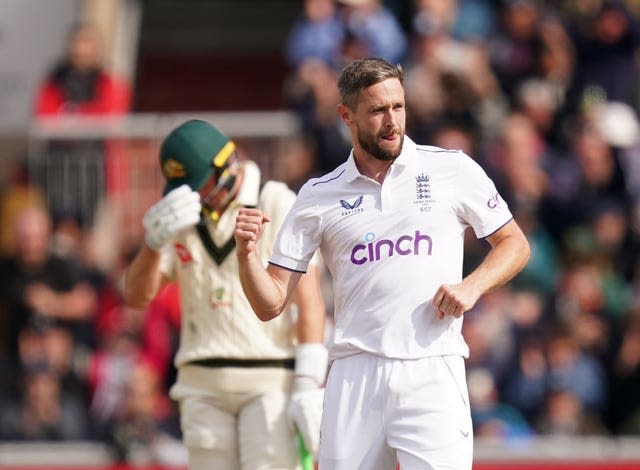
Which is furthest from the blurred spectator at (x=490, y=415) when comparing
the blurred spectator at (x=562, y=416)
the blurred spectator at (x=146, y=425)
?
the blurred spectator at (x=146, y=425)

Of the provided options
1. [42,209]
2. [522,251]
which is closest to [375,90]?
[522,251]

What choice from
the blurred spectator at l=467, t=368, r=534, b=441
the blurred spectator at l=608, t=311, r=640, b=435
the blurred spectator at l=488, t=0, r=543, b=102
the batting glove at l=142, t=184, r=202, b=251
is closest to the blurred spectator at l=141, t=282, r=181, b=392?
the blurred spectator at l=467, t=368, r=534, b=441

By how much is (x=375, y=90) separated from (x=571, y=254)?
6.98m

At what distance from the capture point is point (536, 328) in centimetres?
1307

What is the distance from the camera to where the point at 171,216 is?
821 cm

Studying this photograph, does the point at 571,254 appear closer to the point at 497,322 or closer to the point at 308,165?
the point at 497,322

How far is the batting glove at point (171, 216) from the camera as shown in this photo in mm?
8203

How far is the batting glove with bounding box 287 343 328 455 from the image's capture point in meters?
8.16

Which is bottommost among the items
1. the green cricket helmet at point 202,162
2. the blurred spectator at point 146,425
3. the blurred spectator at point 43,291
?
the blurred spectator at point 146,425

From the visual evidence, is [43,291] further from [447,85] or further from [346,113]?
[346,113]

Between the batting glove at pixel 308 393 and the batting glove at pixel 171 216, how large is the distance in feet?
2.80

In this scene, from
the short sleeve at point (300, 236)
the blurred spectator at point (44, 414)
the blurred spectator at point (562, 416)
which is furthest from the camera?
the blurred spectator at point (44, 414)

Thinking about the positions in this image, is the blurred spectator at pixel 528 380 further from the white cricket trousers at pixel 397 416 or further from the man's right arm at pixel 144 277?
the white cricket trousers at pixel 397 416

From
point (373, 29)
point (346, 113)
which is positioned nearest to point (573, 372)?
point (373, 29)
